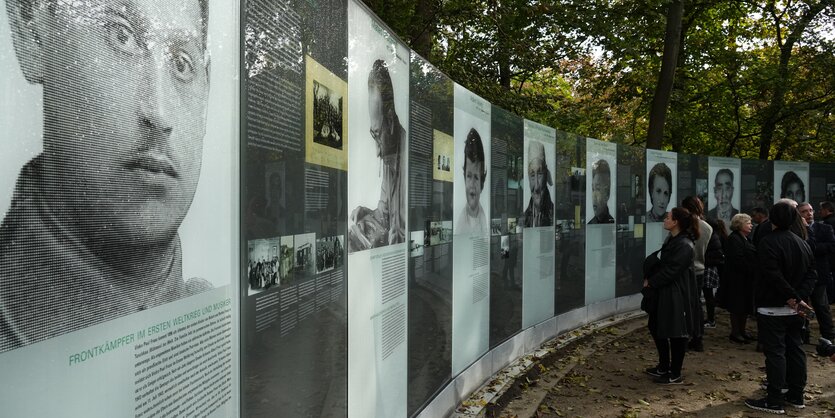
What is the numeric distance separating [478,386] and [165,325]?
532 centimetres

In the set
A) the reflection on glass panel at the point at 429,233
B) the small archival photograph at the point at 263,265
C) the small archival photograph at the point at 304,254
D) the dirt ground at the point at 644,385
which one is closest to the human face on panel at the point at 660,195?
the dirt ground at the point at 644,385

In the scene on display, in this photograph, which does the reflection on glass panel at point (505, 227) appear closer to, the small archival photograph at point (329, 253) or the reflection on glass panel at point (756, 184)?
the small archival photograph at point (329, 253)

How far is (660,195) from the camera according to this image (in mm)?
13234

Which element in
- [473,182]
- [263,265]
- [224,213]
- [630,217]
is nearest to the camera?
[224,213]

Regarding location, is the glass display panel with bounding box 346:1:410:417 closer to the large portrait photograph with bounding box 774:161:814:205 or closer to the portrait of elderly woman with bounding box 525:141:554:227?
the portrait of elderly woman with bounding box 525:141:554:227

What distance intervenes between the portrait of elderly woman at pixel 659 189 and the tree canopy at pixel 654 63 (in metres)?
2.48

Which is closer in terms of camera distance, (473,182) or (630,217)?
(473,182)

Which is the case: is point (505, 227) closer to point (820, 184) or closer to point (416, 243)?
point (416, 243)

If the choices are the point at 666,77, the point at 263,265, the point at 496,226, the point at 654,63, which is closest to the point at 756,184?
the point at 666,77

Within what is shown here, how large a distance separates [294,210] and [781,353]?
5.68 meters

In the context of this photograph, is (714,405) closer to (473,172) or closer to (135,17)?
(473,172)

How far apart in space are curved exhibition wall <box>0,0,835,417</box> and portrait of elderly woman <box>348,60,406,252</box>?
2 centimetres

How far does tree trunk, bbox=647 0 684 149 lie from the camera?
15.6 m

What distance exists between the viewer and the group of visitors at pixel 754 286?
645 cm
